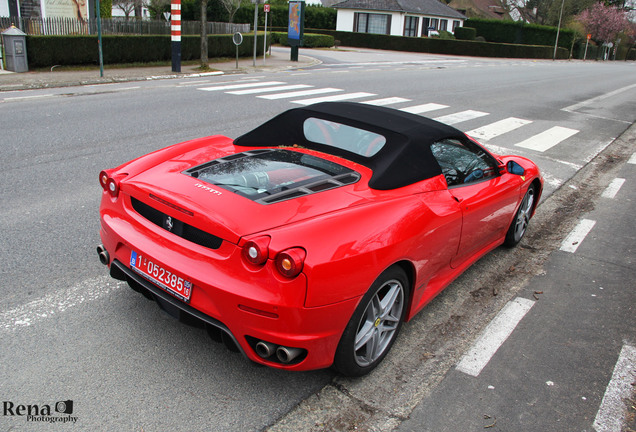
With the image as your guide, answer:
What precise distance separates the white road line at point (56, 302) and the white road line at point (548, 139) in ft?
27.7

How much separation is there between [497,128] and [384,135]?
29.0ft

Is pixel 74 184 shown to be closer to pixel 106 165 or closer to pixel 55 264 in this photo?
pixel 106 165

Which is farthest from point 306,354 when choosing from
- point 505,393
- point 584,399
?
point 584,399

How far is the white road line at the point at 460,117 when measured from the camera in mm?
12508

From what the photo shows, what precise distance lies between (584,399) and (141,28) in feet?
73.2

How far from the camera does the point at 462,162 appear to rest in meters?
4.45

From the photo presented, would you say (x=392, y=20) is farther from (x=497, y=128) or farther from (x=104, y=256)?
(x=104, y=256)

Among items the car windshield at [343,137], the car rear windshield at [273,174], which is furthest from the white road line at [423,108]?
the car rear windshield at [273,174]

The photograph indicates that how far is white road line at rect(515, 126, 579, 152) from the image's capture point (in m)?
10.5

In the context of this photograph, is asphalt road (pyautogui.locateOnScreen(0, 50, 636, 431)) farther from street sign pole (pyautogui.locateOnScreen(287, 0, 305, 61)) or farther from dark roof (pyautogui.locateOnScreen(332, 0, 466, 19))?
dark roof (pyautogui.locateOnScreen(332, 0, 466, 19))

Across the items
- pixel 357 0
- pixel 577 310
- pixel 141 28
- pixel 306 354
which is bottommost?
pixel 577 310

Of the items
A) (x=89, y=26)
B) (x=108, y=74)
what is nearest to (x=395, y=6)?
(x=89, y=26)

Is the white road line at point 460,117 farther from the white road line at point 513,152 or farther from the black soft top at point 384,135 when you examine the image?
the black soft top at point 384,135

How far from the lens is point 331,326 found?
9.65 ft
